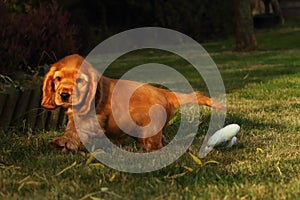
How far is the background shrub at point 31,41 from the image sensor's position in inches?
261

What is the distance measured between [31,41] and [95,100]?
3450 mm

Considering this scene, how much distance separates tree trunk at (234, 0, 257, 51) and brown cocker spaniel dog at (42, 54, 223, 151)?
1218 cm

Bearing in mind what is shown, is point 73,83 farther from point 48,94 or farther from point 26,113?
point 26,113

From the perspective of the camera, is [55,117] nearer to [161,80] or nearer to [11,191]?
[11,191]

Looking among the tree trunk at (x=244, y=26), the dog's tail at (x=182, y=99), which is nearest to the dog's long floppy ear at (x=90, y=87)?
the dog's tail at (x=182, y=99)

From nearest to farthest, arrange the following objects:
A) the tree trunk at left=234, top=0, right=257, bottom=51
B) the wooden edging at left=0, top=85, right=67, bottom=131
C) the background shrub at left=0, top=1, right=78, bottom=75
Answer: the wooden edging at left=0, top=85, right=67, bottom=131 → the background shrub at left=0, top=1, right=78, bottom=75 → the tree trunk at left=234, top=0, right=257, bottom=51

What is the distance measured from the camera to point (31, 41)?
7410mm

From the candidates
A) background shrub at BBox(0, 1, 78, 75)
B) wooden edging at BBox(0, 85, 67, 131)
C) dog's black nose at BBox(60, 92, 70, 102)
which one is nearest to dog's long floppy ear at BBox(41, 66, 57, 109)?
dog's black nose at BBox(60, 92, 70, 102)

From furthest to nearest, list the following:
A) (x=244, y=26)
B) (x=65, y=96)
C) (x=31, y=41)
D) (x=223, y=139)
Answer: (x=244, y=26), (x=31, y=41), (x=223, y=139), (x=65, y=96)

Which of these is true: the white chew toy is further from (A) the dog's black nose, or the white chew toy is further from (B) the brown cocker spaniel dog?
(A) the dog's black nose

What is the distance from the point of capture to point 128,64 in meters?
14.6

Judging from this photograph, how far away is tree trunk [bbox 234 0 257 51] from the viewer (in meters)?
16.3

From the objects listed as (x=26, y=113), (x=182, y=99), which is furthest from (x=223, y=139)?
(x=26, y=113)

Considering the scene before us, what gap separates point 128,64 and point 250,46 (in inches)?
158
